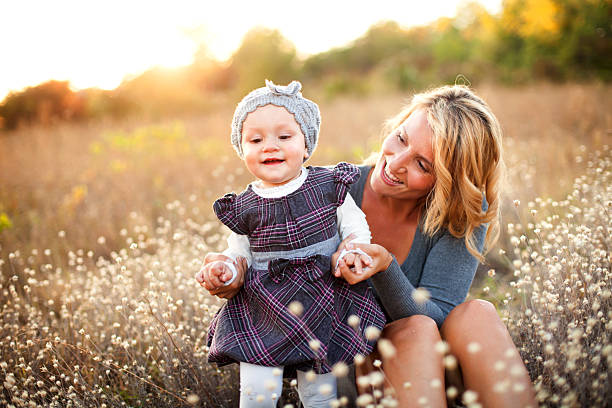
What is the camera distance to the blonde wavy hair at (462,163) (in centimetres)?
226

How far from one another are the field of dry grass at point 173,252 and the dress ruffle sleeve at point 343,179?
935mm

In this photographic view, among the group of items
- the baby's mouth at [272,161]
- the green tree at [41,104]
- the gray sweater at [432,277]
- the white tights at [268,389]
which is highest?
the green tree at [41,104]

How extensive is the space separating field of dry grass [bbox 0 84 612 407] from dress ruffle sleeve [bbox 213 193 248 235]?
586 mm

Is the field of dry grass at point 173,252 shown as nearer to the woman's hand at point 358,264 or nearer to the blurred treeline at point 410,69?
the woman's hand at point 358,264

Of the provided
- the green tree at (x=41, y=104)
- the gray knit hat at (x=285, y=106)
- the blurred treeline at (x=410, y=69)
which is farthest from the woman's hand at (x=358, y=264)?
the green tree at (x=41, y=104)

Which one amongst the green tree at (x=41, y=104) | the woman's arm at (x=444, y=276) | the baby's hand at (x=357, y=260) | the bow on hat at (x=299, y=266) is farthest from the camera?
the green tree at (x=41, y=104)

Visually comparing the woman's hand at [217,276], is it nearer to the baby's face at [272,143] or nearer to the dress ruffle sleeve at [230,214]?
the dress ruffle sleeve at [230,214]

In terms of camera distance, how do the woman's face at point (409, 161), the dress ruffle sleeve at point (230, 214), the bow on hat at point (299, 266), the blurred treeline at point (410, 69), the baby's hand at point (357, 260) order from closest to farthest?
the baby's hand at point (357, 260), the bow on hat at point (299, 266), the dress ruffle sleeve at point (230, 214), the woman's face at point (409, 161), the blurred treeline at point (410, 69)

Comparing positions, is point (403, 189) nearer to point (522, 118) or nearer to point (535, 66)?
point (522, 118)

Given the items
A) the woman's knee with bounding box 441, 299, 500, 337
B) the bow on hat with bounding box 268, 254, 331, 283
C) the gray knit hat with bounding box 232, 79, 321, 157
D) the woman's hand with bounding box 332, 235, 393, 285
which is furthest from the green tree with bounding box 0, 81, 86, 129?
the woman's knee with bounding box 441, 299, 500, 337

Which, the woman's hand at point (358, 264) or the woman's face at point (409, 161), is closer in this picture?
the woman's hand at point (358, 264)

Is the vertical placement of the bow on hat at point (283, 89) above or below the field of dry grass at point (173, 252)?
above

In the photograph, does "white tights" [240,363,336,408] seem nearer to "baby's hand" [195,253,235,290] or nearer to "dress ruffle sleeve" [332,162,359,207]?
"baby's hand" [195,253,235,290]

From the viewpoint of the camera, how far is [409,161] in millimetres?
2330
